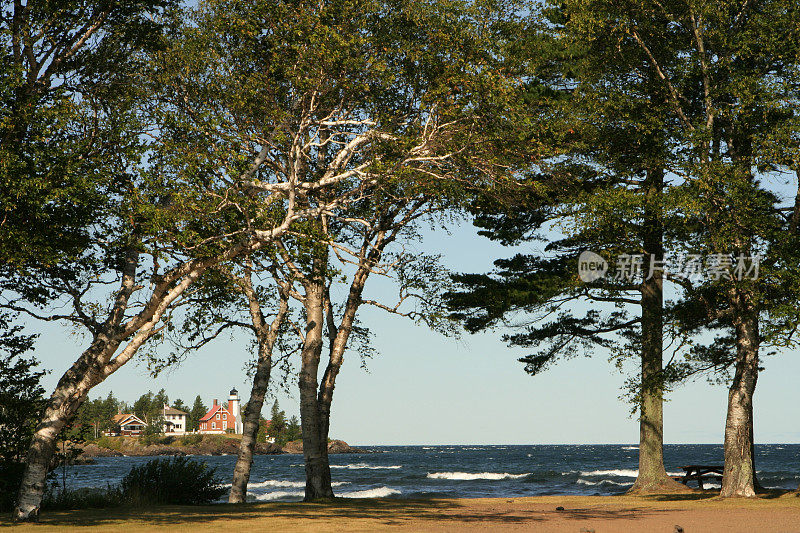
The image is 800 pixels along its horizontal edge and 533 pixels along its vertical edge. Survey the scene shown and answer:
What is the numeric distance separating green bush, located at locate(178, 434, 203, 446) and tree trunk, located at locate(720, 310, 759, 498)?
149 m

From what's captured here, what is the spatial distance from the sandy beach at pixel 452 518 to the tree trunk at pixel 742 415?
0.88 metres

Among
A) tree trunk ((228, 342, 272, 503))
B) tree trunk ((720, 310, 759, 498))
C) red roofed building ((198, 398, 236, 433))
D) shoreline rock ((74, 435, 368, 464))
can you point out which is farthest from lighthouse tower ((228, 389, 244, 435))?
tree trunk ((720, 310, 759, 498))

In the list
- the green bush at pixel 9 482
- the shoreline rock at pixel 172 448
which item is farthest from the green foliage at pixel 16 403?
the shoreline rock at pixel 172 448

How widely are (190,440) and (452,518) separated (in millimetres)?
153947

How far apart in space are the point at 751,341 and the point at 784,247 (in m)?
2.83

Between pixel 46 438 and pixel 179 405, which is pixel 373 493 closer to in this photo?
pixel 46 438

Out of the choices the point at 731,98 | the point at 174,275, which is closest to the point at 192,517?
the point at 174,275

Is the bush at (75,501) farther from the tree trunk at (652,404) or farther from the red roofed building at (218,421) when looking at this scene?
the red roofed building at (218,421)

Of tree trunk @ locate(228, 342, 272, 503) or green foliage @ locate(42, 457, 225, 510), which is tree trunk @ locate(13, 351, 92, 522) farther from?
tree trunk @ locate(228, 342, 272, 503)

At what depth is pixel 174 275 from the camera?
14.2 metres

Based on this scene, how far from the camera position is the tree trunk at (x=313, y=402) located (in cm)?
2109

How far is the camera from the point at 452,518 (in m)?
14.5

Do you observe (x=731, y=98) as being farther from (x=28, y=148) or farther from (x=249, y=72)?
(x=28, y=148)

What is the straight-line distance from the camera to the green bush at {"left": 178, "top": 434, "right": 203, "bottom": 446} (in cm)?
15677
